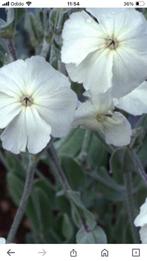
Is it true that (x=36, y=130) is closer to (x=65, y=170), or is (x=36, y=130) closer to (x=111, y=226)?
(x=65, y=170)

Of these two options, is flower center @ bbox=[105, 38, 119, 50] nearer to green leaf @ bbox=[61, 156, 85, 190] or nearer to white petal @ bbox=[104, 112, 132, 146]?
white petal @ bbox=[104, 112, 132, 146]

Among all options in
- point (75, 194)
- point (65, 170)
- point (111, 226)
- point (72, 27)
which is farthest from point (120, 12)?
point (111, 226)

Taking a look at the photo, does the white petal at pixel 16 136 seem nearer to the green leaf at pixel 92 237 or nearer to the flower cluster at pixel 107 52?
the flower cluster at pixel 107 52

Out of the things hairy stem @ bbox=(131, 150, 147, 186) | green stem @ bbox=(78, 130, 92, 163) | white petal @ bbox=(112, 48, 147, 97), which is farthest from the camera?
green stem @ bbox=(78, 130, 92, 163)

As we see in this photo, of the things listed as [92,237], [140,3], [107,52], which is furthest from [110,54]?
[92,237]

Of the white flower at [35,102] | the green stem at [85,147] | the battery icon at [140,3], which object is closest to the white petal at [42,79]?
the white flower at [35,102]

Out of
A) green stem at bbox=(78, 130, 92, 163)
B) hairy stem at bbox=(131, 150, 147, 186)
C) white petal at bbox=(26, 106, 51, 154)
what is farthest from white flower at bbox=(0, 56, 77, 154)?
green stem at bbox=(78, 130, 92, 163)

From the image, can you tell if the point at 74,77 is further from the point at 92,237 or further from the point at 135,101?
the point at 92,237

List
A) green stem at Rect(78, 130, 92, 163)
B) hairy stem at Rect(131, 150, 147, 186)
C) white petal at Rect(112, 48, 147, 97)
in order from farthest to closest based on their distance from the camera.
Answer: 1. green stem at Rect(78, 130, 92, 163)
2. hairy stem at Rect(131, 150, 147, 186)
3. white petal at Rect(112, 48, 147, 97)

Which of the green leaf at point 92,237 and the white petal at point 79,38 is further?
the green leaf at point 92,237

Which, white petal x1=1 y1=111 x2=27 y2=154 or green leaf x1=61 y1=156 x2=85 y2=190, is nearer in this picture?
white petal x1=1 y1=111 x2=27 y2=154
